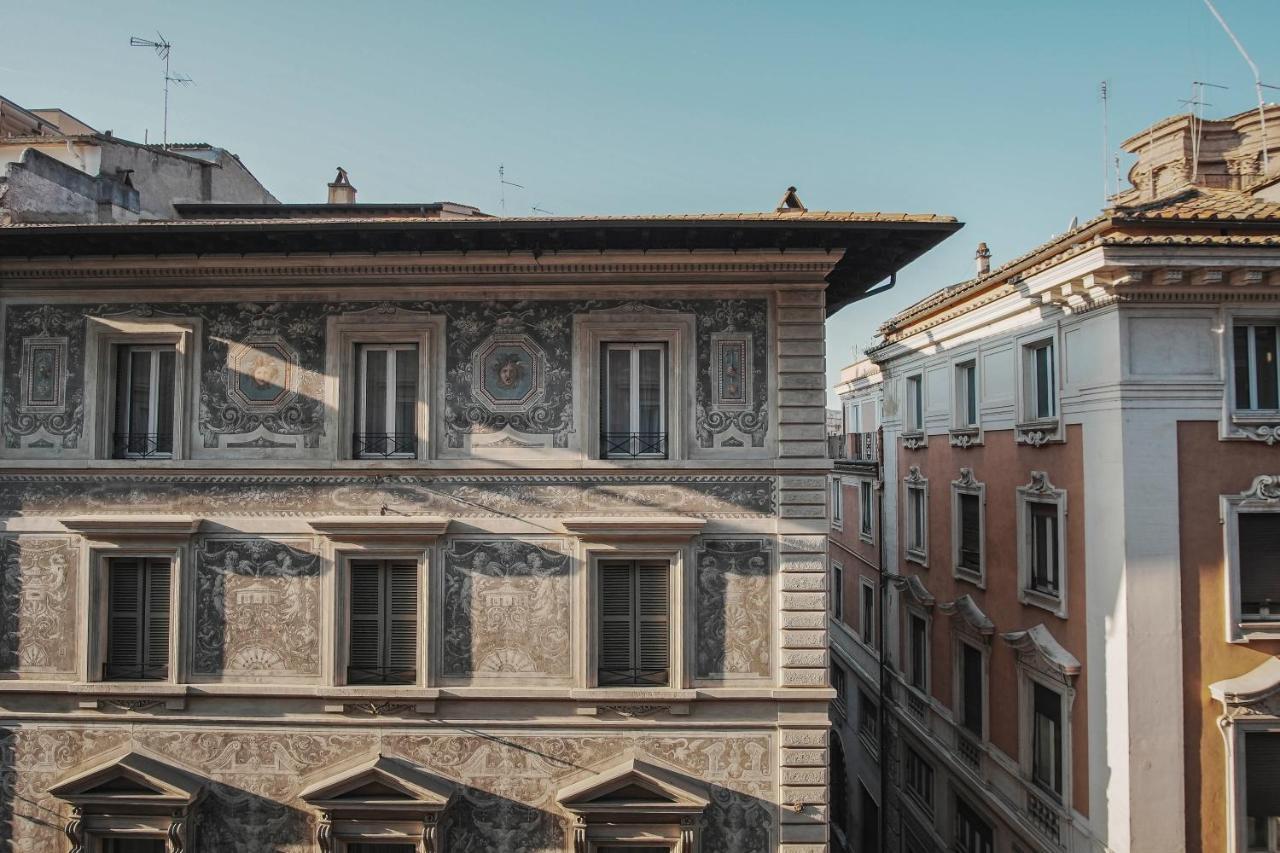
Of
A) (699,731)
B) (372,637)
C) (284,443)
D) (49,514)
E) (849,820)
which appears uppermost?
(284,443)

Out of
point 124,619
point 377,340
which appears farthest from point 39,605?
point 377,340

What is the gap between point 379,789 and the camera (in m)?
9.83

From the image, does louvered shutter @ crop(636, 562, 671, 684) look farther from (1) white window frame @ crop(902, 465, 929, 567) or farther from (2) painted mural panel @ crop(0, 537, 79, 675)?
(1) white window frame @ crop(902, 465, 929, 567)

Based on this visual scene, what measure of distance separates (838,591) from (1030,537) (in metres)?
13.4

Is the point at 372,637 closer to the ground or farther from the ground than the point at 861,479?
closer to the ground

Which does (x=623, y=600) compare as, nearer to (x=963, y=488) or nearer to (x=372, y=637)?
(x=372, y=637)

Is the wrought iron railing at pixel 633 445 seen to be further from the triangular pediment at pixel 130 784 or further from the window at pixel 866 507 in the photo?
the window at pixel 866 507

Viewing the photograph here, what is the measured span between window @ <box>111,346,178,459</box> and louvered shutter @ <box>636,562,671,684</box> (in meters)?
6.84

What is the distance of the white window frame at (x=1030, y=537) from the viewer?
1145 cm

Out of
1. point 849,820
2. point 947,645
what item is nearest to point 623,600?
point 947,645

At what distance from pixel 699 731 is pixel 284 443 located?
22.3 ft

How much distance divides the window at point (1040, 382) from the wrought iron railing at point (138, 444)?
520 inches

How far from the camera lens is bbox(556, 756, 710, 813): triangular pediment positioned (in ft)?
31.5

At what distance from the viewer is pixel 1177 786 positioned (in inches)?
394
